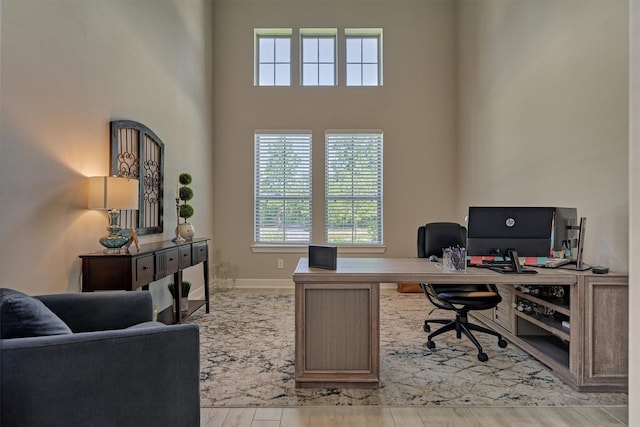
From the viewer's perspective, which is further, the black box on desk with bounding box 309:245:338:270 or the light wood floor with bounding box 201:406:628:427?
the black box on desk with bounding box 309:245:338:270

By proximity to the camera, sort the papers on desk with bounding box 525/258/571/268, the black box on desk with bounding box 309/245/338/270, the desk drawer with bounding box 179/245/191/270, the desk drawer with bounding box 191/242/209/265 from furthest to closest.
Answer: the desk drawer with bounding box 191/242/209/265 < the desk drawer with bounding box 179/245/191/270 < the papers on desk with bounding box 525/258/571/268 < the black box on desk with bounding box 309/245/338/270

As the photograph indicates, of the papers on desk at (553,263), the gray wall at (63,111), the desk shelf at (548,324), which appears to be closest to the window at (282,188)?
the gray wall at (63,111)

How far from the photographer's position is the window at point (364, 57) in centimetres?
545

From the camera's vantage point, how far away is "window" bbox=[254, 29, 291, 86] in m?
5.45

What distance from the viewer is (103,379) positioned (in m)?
1.25

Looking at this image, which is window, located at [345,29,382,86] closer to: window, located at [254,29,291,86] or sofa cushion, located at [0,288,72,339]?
window, located at [254,29,291,86]

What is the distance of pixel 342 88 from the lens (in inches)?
212

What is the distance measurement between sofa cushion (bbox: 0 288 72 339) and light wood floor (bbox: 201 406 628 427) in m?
0.98

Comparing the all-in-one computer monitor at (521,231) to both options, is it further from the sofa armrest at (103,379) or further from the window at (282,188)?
the window at (282,188)

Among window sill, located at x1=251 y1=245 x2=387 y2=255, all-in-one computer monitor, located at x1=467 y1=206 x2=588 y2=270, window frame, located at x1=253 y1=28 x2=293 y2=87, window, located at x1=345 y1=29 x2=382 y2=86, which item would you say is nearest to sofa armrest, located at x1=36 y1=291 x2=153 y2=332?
all-in-one computer monitor, located at x1=467 y1=206 x2=588 y2=270

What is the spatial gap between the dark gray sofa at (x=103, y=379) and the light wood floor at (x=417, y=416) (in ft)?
2.15

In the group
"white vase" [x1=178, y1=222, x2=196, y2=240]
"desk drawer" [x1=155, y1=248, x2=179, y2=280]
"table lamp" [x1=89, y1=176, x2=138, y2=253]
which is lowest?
"desk drawer" [x1=155, y1=248, x2=179, y2=280]

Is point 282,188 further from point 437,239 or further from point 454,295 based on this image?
point 454,295

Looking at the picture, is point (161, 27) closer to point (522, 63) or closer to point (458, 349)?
point (522, 63)
